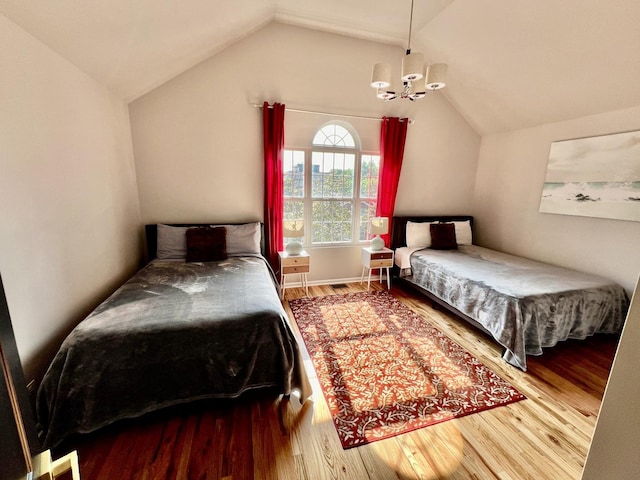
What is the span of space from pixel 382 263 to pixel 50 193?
10.8 ft

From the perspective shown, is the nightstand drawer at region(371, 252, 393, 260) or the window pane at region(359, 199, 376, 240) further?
the window pane at region(359, 199, 376, 240)

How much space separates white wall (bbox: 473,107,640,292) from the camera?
8.80ft

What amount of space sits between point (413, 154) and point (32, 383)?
4.33 meters

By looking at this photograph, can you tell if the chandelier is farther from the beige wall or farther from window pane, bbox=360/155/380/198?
the beige wall

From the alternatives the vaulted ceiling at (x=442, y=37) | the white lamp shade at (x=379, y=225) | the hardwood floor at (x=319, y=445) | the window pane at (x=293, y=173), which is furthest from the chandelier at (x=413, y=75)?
the hardwood floor at (x=319, y=445)

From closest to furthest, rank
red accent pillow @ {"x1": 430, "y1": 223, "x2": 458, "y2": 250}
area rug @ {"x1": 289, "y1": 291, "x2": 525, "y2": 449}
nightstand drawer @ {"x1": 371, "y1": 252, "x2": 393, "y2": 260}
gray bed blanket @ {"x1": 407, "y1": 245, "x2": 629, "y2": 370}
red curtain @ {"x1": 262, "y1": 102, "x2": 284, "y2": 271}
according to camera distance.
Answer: area rug @ {"x1": 289, "y1": 291, "x2": 525, "y2": 449}, gray bed blanket @ {"x1": 407, "y1": 245, "x2": 629, "y2": 370}, red curtain @ {"x1": 262, "y1": 102, "x2": 284, "y2": 271}, nightstand drawer @ {"x1": 371, "y1": 252, "x2": 393, "y2": 260}, red accent pillow @ {"x1": 430, "y1": 223, "x2": 458, "y2": 250}

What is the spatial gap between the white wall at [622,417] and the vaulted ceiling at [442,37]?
2631 millimetres

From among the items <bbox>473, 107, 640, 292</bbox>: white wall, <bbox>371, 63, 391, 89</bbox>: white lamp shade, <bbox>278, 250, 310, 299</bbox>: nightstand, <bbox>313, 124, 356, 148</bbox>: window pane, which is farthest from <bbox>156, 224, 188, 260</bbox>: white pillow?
<bbox>473, 107, 640, 292</bbox>: white wall

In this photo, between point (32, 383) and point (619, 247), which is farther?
point (619, 247)

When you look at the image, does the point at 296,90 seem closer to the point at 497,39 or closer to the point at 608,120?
the point at 497,39

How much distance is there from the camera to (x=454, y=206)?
14.1ft

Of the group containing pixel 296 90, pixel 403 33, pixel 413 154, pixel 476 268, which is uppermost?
pixel 403 33

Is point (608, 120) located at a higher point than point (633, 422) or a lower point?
higher

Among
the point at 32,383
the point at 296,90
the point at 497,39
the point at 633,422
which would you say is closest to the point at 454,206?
the point at 497,39
